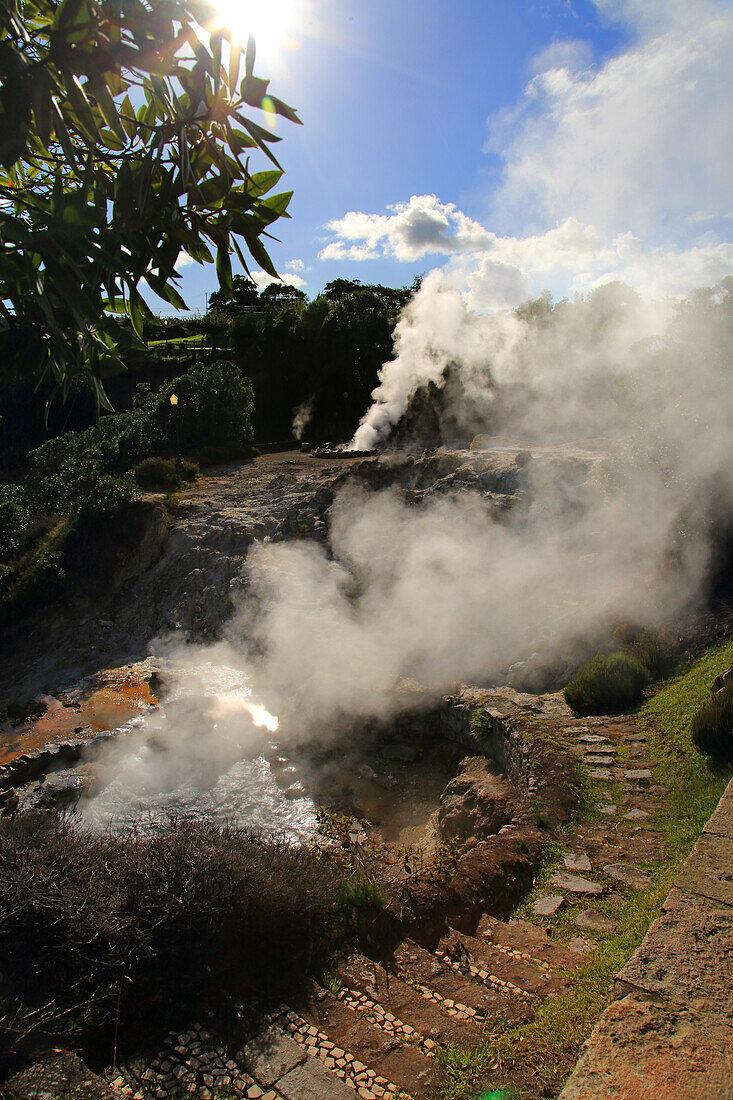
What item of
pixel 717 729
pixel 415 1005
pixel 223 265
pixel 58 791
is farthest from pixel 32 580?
pixel 717 729

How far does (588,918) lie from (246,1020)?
1.68 metres

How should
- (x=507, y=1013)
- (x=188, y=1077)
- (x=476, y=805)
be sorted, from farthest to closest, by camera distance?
(x=476, y=805) < (x=507, y=1013) < (x=188, y=1077)

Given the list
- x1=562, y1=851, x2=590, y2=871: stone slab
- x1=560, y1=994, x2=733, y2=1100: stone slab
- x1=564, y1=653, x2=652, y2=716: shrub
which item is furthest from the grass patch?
x1=560, y1=994, x2=733, y2=1100: stone slab

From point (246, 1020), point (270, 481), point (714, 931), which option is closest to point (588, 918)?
point (714, 931)

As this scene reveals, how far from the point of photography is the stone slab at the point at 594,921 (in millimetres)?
2801

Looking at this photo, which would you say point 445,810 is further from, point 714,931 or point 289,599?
point 289,599

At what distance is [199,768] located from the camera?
6195 mm

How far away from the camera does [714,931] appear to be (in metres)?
2.21

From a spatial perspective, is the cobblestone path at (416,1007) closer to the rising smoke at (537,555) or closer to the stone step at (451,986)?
the stone step at (451,986)

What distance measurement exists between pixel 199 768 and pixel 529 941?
13.8 feet

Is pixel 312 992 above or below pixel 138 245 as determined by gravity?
below

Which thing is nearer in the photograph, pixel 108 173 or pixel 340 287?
pixel 108 173

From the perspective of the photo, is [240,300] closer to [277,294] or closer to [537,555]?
[277,294]

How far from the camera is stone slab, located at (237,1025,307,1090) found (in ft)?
6.57
